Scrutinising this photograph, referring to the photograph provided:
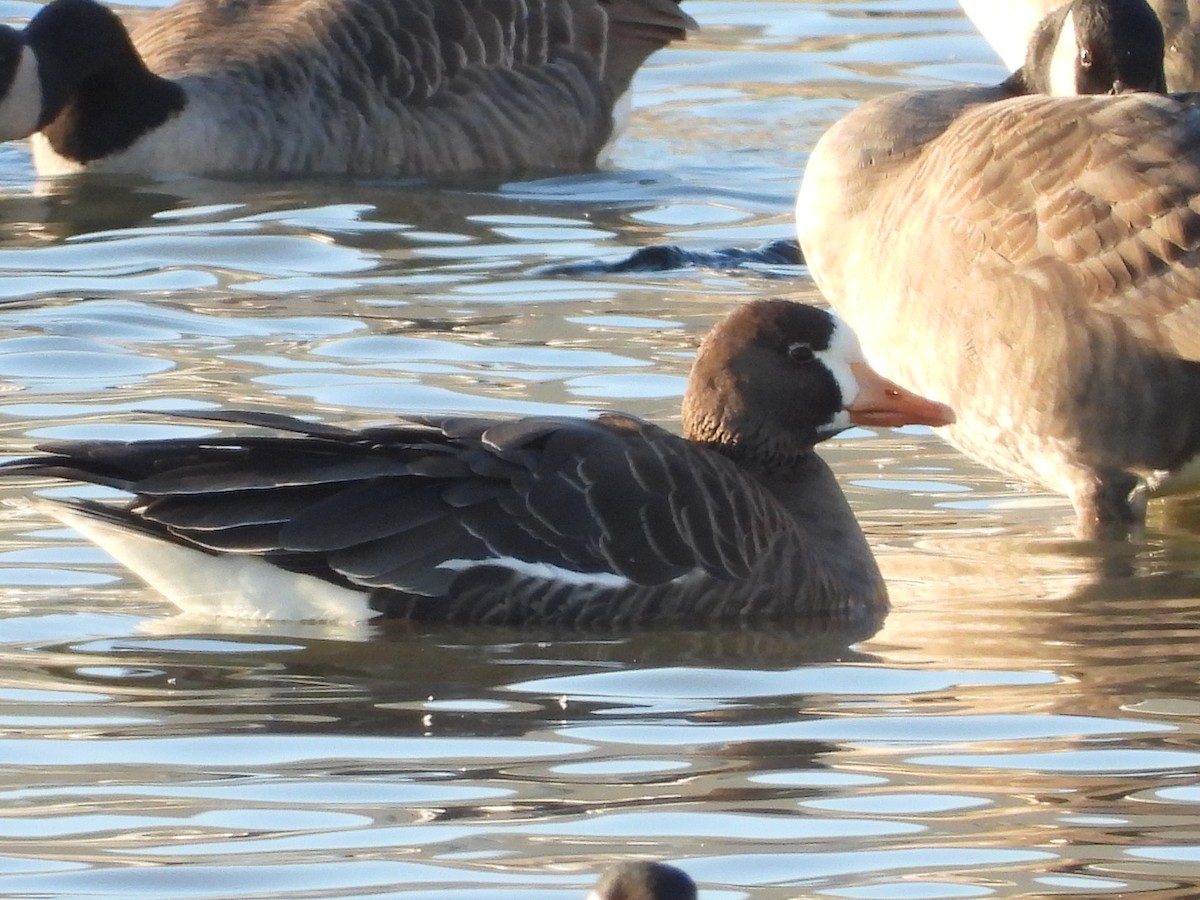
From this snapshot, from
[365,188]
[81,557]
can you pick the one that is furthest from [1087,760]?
[365,188]

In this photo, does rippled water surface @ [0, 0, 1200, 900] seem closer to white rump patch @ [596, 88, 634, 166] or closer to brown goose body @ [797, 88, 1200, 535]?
brown goose body @ [797, 88, 1200, 535]

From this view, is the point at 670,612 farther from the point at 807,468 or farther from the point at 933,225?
the point at 933,225

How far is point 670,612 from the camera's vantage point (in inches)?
281

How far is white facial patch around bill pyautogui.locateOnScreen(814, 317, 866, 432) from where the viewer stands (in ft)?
25.1

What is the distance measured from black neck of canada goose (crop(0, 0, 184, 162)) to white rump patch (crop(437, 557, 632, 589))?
23.6ft

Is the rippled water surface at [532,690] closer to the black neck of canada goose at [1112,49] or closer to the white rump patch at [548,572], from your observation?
the white rump patch at [548,572]

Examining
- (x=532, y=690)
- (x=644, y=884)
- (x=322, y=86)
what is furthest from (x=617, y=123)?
(x=644, y=884)

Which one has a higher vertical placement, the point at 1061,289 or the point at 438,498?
the point at 1061,289

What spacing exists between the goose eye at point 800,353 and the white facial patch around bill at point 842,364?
21 mm

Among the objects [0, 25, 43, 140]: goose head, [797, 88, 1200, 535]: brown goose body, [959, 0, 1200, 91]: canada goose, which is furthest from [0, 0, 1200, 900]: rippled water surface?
[959, 0, 1200, 91]: canada goose

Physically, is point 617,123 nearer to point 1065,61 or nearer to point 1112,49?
point 1065,61

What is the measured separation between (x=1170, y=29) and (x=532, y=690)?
8.38 metres

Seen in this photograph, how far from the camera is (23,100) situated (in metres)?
13.6

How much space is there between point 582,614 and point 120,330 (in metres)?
4.06
